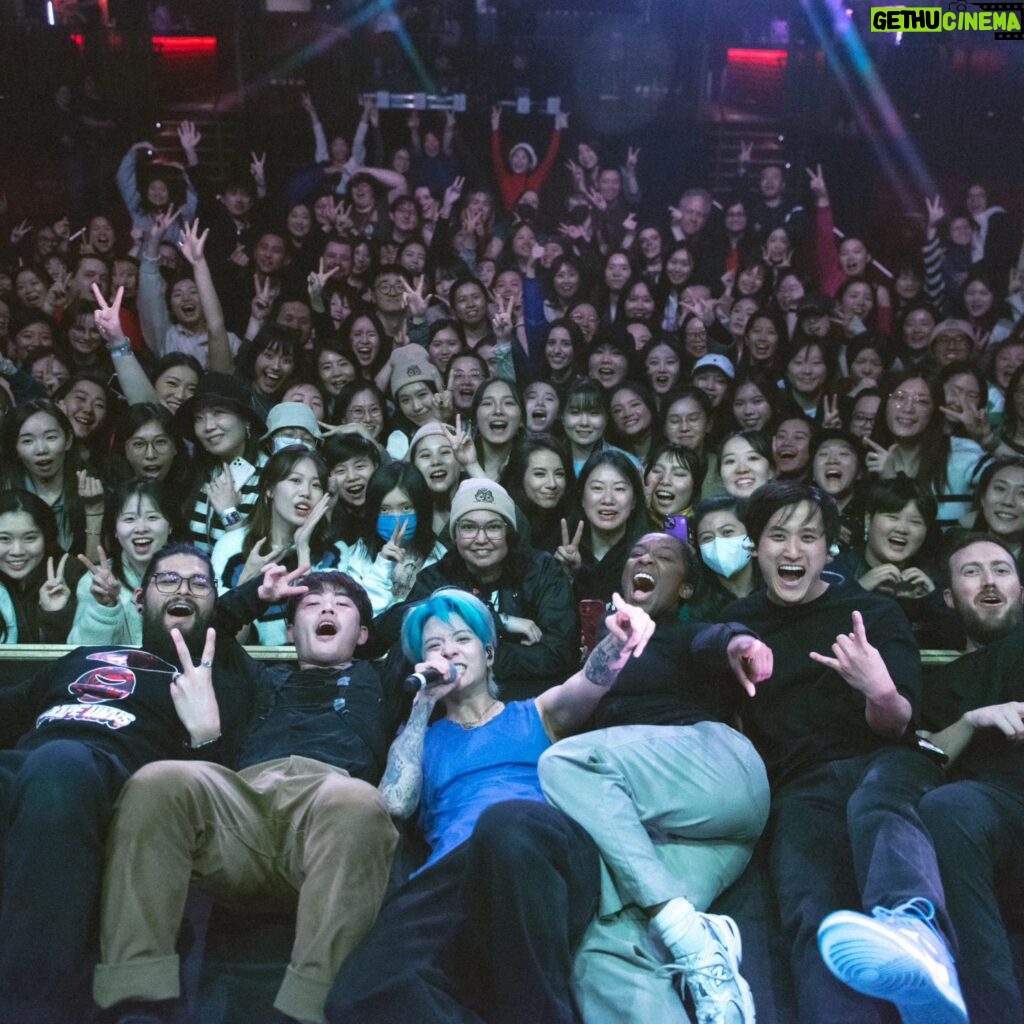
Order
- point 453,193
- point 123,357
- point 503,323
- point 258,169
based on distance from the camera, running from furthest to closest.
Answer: point 258,169 < point 453,193 < point 503,323 < point 123,357

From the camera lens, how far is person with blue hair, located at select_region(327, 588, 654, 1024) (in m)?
2.17

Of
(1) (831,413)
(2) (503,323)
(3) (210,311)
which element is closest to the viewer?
(1) (831,413)

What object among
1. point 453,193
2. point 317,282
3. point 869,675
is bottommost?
point 869,675

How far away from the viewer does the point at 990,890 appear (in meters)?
2.38

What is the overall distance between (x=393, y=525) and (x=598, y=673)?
4.11 ft

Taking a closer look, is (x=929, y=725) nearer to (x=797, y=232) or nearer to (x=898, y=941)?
(x=898, y=941)

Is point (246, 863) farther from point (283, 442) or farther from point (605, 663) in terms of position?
point (283, 442)

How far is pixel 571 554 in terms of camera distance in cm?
367

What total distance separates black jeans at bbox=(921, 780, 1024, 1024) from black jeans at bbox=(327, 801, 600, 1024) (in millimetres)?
697

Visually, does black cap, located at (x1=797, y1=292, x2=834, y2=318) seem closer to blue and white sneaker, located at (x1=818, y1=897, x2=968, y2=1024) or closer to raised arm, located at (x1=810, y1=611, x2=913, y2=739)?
raised arm, located at (x1=810, y1=611, x2=913, y2=739)

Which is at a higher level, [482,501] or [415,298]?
[415,298]

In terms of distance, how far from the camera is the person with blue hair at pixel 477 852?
A: 2170 millimetres

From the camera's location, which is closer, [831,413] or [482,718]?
[482,718]

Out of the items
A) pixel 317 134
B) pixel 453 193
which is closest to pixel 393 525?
pixel 453 193
